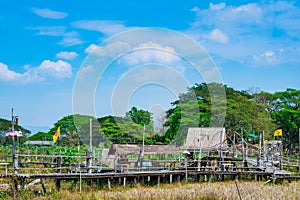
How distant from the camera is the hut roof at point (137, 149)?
25.1 m

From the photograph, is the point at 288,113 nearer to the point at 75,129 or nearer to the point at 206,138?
the point at 206,138

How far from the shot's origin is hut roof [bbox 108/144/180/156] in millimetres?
25147

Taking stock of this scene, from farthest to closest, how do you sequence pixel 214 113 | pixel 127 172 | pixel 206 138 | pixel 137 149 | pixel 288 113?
1. pixel 288 113
2. pixel 214 113
3. pixel 206 138
4. pixel 137 149
5. pixel 127 172

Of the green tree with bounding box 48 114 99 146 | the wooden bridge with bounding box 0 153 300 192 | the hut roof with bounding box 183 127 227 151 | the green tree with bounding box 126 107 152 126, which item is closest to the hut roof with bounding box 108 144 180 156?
the wooden bridge with bounding box 0 153 300 192

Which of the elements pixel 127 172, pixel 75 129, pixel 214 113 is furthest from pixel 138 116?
pixel 127 172

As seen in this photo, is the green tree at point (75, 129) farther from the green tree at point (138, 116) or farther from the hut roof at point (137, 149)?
the hut roof at point (137, 149)

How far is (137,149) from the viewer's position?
2547 cm

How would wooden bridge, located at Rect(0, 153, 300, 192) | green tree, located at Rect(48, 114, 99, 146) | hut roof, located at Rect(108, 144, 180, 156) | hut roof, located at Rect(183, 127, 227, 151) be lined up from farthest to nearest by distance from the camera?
green tree, located at Rect(48, 114, 99, 146) < hut roof, located at Rect(183, 127, 227, 151) < hut roof, located at Rect(108, 144, 180, 156) < wooden bridge, located at Rect(0, 153, 300, 192)

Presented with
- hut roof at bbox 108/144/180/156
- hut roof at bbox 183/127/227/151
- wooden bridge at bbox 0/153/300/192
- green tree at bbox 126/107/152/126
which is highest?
green tree at bbox 126/107/152/126

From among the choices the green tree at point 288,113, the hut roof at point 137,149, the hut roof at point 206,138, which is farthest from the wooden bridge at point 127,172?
the green tree at point 288,113

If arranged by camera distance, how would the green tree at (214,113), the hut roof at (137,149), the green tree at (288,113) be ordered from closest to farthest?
the hut roof at (137,149) < the green tree at (214,113) < the green tree at (288,113)

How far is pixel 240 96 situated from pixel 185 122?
791 cm

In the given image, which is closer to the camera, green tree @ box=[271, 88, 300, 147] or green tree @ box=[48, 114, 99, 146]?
green tree @ box=[48, 114, 99, 146]

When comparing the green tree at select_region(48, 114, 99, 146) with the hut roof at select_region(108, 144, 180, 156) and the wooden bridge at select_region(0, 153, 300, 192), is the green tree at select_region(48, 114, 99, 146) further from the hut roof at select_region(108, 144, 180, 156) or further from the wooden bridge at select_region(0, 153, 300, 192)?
the wooden bridge at select_region(0, 153, 300, 192)
